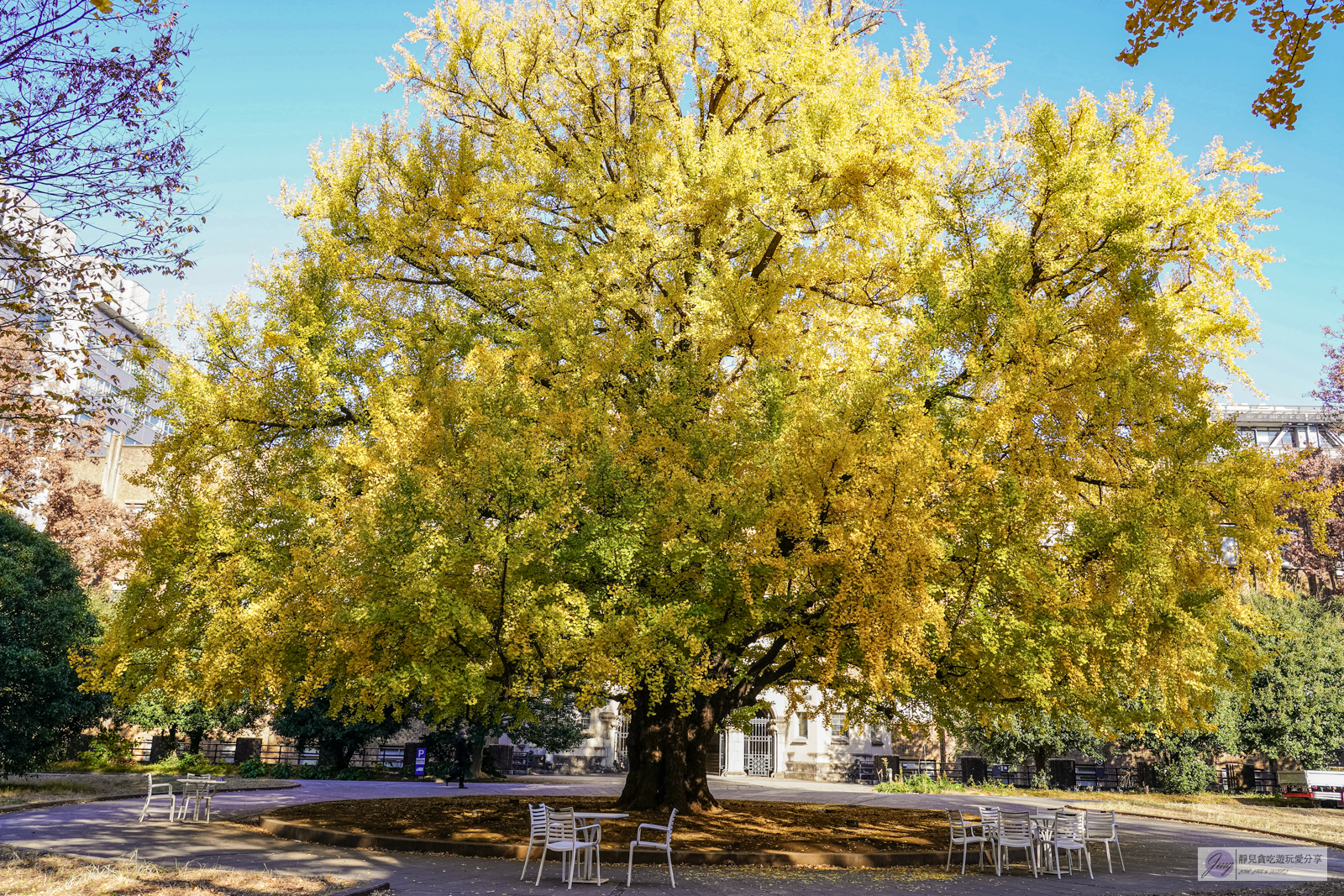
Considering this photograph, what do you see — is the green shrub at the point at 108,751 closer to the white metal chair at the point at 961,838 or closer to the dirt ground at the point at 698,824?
the dirt ground at the point at 698,824

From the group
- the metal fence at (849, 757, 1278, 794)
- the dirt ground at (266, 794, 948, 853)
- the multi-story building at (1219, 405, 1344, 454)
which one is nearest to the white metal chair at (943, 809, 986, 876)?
the dirt ground at (266, 794, 948, 853)

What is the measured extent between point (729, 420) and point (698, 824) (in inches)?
293

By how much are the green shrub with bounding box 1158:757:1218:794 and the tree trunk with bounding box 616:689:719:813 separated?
22.6 metres

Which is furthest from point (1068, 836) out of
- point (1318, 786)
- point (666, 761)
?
point (1318, 786)

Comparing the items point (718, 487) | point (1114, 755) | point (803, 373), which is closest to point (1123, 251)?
point (803, 373)

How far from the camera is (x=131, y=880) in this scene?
26.8ft

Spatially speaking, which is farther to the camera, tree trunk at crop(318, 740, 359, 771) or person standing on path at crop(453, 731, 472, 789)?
tree trunk at crop(318, 740, 359, 771)

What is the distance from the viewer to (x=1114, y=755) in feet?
118

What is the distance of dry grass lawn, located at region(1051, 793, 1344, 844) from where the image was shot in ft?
62.4

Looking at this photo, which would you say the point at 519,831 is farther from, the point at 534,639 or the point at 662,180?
the point at 662,180

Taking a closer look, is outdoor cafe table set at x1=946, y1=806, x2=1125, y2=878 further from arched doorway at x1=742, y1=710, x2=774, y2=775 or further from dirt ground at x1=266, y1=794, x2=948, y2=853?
arched doorway at x1=742, y1=710, x2=774, y2=775

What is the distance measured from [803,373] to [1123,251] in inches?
176

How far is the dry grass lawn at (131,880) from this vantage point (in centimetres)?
761

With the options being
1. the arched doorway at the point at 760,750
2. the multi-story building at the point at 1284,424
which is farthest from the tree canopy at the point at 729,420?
the multi-story building at the point at 1284,424
